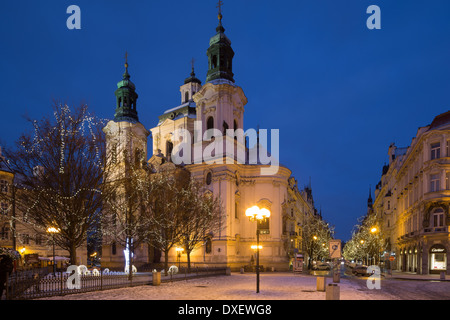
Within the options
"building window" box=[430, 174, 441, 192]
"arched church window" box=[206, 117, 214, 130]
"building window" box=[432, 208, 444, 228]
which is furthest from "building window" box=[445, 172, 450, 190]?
"arched church window" box=[206, 117, 214, 130]

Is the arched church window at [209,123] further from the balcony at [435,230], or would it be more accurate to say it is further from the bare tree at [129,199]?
the balcony at [435,230]

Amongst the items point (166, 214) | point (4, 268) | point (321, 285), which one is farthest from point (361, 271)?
point (4, 268)

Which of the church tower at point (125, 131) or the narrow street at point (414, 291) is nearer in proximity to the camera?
the narrow street at point (414, 291)

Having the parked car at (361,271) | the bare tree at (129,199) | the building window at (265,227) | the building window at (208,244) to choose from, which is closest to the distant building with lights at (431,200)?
the parked car at (361,271)

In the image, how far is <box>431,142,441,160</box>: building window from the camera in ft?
136

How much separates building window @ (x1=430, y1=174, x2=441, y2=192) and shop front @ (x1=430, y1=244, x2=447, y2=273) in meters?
6.27

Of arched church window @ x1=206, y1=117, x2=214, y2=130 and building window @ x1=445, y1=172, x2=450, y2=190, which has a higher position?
arched church window @ x1=206, y1=117, x2=214, y2=130

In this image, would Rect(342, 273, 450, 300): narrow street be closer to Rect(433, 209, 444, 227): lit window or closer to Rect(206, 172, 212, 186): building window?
Rect(433, 209, 444, 227): lit window

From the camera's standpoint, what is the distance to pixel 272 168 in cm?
5212

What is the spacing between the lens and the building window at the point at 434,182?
41078mm

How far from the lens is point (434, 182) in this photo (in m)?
41.5

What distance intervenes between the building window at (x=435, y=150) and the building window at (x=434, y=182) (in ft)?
6.99

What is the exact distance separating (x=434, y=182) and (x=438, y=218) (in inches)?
156
